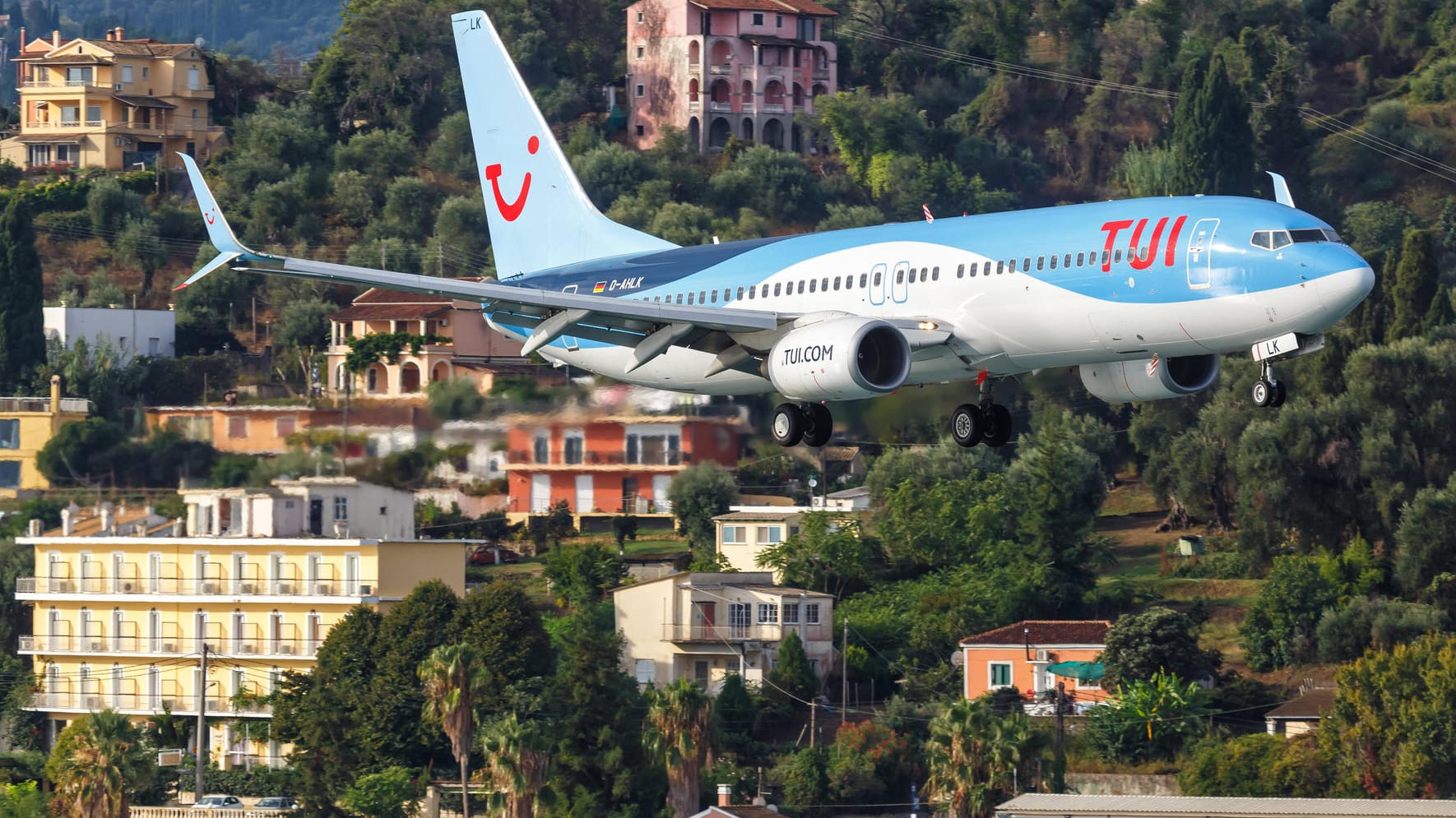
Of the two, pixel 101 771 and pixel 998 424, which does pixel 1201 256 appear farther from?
pixel 101 771

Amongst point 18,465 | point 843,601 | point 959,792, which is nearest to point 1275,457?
point 843,601

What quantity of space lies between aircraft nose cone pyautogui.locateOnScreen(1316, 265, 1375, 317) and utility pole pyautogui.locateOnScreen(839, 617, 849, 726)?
206 feet

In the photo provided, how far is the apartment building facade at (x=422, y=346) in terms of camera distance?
209 feet

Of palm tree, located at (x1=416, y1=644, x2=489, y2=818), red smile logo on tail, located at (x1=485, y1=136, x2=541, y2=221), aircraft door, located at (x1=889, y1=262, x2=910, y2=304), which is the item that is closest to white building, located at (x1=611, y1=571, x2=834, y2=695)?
palm tree, located at (x1=416, y1=644, x2=489, y2=818)

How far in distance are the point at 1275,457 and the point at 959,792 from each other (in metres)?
42.4

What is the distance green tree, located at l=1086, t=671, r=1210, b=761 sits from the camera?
97625 millimetres

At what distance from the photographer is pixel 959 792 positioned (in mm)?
88875

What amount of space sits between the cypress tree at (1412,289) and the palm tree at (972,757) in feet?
167

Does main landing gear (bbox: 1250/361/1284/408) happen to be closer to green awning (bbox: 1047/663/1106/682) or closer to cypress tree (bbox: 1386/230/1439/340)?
green awning (bbox: 1047/663/1106/682)

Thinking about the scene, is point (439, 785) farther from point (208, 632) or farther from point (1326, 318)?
point (1326, 318)

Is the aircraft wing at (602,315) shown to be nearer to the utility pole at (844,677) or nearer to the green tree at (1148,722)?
the green tree at (1148,722)

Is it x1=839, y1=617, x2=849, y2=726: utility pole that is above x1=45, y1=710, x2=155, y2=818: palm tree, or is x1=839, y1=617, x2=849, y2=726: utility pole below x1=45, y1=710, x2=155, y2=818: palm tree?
above

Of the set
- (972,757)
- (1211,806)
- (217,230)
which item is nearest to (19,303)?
(972,757)

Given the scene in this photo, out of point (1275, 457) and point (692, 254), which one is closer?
point (692, 254)
